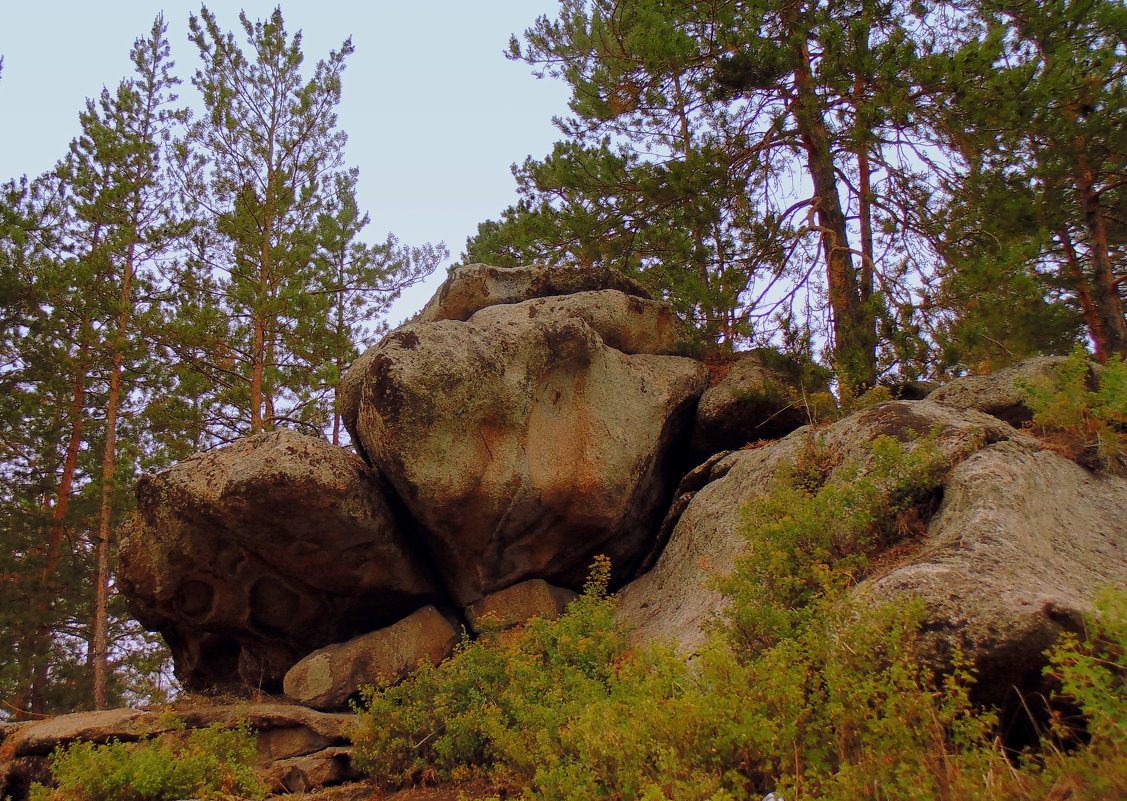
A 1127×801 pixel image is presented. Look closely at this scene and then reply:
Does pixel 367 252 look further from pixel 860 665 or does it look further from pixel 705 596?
pixel 860 665

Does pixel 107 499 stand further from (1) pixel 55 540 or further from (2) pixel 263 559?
(2) pixel 263 559

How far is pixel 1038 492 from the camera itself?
20.8ft

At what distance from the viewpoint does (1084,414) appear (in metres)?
7.48

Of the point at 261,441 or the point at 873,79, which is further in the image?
the point at 873,79

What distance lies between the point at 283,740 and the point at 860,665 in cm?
792

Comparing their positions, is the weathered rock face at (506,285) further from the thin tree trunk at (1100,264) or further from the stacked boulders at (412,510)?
the thin tree trunk at (1100,264)

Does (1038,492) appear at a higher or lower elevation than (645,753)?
higher

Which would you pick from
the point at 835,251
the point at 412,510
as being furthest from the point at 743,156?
the point at 412,510

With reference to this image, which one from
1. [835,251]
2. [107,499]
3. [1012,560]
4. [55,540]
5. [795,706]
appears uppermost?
[835,251]

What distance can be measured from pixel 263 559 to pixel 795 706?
8.51m

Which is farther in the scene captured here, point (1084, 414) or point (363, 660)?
point (363, 660)

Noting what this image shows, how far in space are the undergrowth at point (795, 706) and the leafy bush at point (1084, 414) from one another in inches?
63.3

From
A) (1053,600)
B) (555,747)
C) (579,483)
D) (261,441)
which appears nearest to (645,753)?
(555,747)

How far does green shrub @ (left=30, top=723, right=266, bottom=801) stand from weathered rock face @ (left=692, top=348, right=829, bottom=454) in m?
7.67
